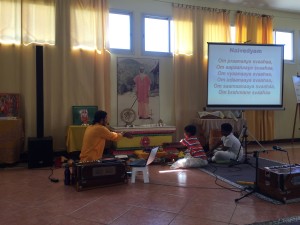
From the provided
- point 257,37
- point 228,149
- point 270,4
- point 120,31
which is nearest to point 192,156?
point 228,149

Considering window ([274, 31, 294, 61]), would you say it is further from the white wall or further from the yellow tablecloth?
the yellow tablecloth

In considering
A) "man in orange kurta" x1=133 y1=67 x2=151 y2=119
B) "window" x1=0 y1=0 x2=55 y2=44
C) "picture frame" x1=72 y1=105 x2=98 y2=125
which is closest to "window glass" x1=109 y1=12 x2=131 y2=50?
"man in orange kurta" x1=133 y1=67 x2=151 y2=119

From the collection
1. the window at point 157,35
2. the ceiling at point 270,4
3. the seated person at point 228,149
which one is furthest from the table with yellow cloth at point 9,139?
the ceiling at point 270,4

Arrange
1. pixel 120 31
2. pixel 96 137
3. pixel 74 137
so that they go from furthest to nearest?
pixel 120 31, pixel 74 137, pixel 96 137

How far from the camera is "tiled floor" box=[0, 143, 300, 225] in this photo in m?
2.61

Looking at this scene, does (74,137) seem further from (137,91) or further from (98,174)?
(98,174)

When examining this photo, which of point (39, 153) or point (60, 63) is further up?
point (60, 63)

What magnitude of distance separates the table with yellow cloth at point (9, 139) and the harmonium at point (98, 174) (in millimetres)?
1659

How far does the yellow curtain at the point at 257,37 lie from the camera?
679 centimetres

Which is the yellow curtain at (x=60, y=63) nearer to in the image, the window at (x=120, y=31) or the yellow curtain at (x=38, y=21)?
the yellow curtain at (x=38, y=21)

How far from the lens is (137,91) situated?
A: 20.1 feet

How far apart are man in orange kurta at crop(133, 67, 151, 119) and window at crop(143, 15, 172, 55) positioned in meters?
0.53

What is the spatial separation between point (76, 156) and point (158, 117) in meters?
1.90

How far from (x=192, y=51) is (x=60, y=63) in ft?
9.16
